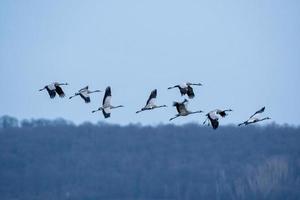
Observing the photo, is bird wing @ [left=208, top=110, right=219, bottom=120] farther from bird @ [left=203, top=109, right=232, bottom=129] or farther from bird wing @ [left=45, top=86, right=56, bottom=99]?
bird wing @ [left=45, top=86, right=56, bottom=99]

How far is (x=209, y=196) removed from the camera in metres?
166

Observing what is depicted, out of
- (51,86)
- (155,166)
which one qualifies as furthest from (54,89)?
(155,166)

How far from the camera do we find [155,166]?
18550 cm

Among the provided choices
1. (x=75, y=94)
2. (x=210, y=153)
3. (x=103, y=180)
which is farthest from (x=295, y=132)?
(x=75, y=94)

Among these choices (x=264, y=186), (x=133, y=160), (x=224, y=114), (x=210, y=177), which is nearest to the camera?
(x=224, y=114)

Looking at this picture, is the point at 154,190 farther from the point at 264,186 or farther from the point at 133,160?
the point at 133,160

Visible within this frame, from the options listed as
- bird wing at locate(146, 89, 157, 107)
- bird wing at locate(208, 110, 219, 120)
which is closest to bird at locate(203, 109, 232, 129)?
bird wing at locate(208, 110, 219, 120)

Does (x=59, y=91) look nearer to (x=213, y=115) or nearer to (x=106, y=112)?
(x=106, y=112)

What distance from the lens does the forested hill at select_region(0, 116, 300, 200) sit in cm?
16525

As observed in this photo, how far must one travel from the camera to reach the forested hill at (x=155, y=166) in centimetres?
16525

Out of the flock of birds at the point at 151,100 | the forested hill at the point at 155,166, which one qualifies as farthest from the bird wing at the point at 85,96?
the forested hill at the point at 155,166

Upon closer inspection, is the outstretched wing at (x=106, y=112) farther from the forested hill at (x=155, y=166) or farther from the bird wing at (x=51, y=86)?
the forested hill at (x=155, y=166)

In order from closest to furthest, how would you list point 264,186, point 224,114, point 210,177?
1. point 224,114
2. point 264,186
3. point 210,177

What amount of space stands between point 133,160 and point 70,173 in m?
11.2
